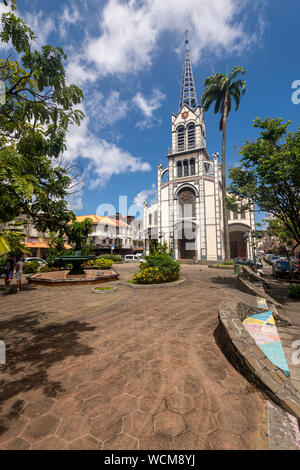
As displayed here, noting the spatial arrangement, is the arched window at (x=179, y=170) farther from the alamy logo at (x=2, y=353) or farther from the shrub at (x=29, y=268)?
the alamy logo at (x=2, y=353)

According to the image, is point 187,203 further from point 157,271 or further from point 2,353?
point 2,353

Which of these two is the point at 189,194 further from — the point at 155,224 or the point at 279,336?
the point at 279,336

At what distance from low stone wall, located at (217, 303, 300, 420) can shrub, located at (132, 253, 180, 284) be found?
6.85 m

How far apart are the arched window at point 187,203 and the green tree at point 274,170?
20.9m

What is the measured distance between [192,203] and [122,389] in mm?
30525

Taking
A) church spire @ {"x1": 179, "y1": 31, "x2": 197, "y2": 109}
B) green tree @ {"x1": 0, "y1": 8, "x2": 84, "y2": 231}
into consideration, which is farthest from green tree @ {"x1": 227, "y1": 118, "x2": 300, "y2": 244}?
church spire @ {"x1": 179, "y1": 31, "x2": 197, "y2": 109}

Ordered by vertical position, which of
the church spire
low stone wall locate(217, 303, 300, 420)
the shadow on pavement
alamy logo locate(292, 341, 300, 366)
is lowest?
alamy logo locate(292, 341, 300, 366)

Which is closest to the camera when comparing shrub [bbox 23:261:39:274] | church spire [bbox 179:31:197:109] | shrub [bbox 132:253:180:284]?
shrub [bbox 132:253:180:284]

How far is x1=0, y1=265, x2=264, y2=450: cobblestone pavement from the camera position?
77.9 inches

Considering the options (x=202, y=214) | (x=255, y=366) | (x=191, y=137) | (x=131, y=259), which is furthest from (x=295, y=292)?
(x=191, y=137)

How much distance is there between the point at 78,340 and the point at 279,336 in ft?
15.2

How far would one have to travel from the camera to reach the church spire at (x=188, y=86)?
37125mm

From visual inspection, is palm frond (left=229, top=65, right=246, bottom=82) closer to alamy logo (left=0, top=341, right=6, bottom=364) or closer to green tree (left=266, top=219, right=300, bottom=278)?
green tree (left=266, top=219, right=300, bottom=278)

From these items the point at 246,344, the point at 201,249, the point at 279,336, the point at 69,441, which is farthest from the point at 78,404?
the point at 201,249
